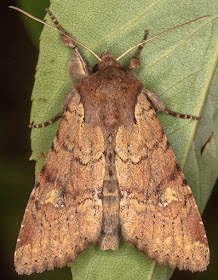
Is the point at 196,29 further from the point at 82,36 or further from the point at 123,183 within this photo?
the point at 123,183

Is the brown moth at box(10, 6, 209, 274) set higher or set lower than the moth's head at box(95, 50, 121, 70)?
lower

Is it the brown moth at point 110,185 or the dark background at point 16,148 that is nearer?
the brown moth at point 110,185

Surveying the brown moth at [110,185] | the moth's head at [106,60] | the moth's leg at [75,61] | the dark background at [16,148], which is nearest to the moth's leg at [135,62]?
the brown moth at [110,185]

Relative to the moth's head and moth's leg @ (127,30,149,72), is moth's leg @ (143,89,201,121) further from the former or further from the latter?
the moth's head

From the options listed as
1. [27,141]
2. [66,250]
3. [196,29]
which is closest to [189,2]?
[196,29]

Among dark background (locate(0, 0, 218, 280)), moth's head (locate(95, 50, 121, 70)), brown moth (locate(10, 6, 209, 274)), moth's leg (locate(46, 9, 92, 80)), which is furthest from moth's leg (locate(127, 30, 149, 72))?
dark background (locate(0, 0, 218, 280))

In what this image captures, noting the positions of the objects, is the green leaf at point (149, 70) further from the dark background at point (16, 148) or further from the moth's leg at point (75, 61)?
the dark background at point (16, 148)
